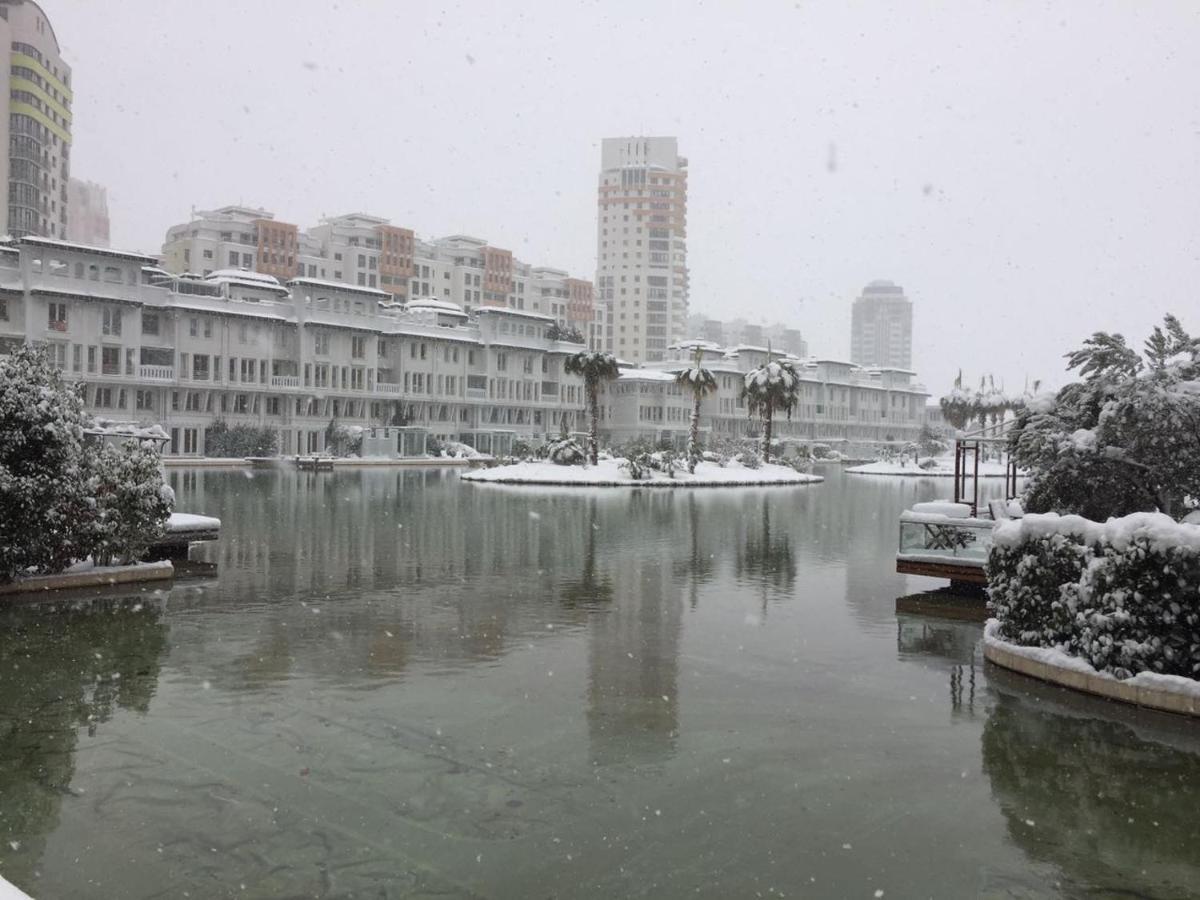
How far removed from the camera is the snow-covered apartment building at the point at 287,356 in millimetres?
59906

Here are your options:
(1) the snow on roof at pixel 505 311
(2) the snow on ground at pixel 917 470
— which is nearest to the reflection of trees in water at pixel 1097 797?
(2) the snow on ground at pixel 917 470

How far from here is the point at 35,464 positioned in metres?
13.9

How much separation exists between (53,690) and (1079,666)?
32.4 ft

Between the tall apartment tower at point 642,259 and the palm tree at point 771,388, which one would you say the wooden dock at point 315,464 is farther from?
the tall apartment tower at point 642,259

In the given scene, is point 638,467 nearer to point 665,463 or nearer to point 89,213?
point 665,463

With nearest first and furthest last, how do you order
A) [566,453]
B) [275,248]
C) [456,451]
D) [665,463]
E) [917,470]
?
1. [665,463]
2. [566,453]
3. [456,451]
4. [917,470]
5. [275,248]

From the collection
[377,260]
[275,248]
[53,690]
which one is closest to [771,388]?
[53,690]

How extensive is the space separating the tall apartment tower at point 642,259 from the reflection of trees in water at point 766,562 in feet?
482

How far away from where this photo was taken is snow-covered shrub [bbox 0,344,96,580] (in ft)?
45.0

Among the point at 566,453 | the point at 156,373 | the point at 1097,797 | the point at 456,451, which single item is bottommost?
the point at 1097,797

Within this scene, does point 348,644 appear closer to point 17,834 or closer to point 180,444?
point 17,834

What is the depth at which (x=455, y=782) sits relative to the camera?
7332mm

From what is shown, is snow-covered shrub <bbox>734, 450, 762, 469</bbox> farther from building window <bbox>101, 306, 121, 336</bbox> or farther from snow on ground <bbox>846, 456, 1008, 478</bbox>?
building window <bbox>101, 306, 121, 336</bbox>

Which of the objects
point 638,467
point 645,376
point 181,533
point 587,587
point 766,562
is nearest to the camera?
point 587,587
